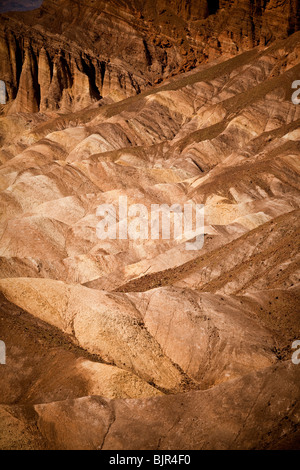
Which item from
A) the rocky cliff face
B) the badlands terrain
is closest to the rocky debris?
the badlands terrain

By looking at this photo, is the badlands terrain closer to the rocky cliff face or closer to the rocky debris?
the rocky debris

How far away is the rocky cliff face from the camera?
224 feet

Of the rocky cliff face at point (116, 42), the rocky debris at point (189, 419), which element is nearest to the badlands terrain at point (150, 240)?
the rocky debris at point (189, 419)

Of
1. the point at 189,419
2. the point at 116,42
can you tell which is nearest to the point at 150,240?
the point at 189,419

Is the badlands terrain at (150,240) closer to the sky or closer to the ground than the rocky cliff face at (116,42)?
closer to the ground

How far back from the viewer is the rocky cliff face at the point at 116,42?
2692 inches

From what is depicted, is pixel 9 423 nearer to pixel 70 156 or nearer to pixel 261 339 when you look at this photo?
pixel 261 339

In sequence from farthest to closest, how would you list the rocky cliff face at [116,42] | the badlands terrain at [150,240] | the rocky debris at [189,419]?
the rocky cliff face at [116,42], the badlands terrain at [150,240], the rocky debris at [189,419]

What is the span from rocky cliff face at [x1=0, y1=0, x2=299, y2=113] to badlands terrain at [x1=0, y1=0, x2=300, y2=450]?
24 centimetres

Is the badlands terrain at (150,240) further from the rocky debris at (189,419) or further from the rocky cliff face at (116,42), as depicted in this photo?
the rocky cliff face at (116,42)

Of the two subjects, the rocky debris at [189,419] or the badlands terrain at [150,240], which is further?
the badlands terrain at [150,240]

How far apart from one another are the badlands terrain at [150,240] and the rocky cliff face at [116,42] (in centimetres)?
24

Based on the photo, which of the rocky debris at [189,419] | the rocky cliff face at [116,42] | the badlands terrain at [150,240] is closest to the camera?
the rocky debris at [189,419]

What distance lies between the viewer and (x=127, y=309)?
60.3ft
